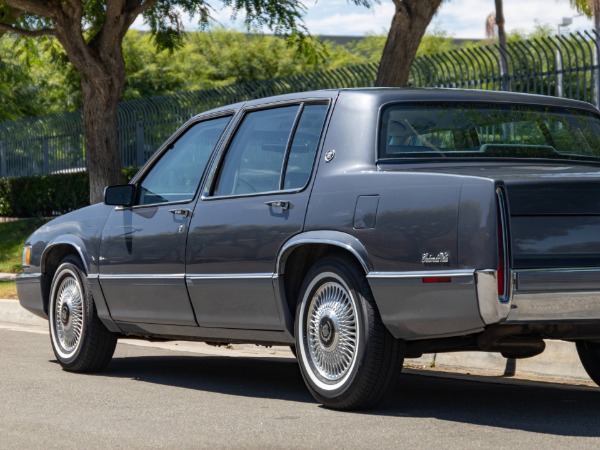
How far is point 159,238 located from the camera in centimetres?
818

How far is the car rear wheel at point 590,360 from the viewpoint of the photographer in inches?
309

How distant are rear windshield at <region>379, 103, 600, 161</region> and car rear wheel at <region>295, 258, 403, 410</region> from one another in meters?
0.77

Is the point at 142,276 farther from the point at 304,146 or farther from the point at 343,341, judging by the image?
the point at 343,341

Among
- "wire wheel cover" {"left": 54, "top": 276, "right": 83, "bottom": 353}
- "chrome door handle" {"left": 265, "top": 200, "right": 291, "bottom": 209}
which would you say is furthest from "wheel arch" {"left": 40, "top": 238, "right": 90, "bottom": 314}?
"chrome door handle" {"left": 265, "top": 200, "right": 291, "bottom": 209}

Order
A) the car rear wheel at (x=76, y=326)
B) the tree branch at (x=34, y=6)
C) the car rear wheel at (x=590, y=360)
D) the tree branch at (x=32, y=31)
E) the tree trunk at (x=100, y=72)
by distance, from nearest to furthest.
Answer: the car rear wheel at (x=590, y=360)
the car rear wheel at (x=76, y=326)
the tree branch at (x=34, y=6)
the tree trunk at (x=100, y=72)
the tree branch at (x=32, y=31)

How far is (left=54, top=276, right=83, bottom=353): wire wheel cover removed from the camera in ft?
29.6

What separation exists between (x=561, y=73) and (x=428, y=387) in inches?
291

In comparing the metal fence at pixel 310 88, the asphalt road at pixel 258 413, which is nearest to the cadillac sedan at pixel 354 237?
the asphalt road at pixel 258 413

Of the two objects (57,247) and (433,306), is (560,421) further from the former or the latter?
(57,247)

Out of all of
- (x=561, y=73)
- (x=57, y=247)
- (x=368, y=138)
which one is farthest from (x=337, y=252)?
(x=561, y=73)

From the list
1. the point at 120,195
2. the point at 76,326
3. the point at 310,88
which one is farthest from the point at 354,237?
the point at 310,88

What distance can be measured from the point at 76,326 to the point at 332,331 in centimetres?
282

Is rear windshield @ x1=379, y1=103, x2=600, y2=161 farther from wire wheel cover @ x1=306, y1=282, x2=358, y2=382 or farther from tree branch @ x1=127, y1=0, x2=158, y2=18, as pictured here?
tree branch @ x1=127, y1=0, x2=158, y2=18

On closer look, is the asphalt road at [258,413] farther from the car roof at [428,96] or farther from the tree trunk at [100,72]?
the tree trunk at [100,72]
